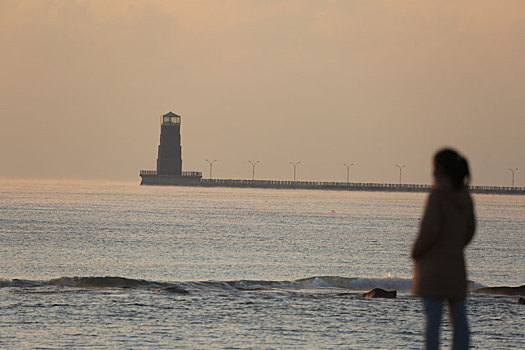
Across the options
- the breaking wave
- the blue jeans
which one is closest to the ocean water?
the breaking wave

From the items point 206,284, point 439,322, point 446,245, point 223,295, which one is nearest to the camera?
point 446,245

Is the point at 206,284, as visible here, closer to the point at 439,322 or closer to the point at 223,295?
the point at 223,295

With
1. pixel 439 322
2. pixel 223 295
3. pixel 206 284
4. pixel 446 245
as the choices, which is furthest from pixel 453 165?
pixel 206 284

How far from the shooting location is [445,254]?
948 cm

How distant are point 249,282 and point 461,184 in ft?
94.2

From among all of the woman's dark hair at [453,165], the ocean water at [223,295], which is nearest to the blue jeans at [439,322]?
the woman's dark hair at [453,165]

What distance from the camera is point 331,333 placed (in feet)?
72.9

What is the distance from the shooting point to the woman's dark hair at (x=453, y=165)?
9.48 metres

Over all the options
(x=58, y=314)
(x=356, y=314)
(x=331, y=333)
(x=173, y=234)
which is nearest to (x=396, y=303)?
(x=356, y=314)

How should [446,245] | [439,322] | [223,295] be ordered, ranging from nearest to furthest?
[446,245] < [439,322] < [223,295]

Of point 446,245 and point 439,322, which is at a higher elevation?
point 446,245

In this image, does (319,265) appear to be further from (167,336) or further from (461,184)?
(461,184)

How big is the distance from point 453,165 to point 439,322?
1602mm

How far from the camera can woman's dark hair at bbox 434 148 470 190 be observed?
9.48 m
